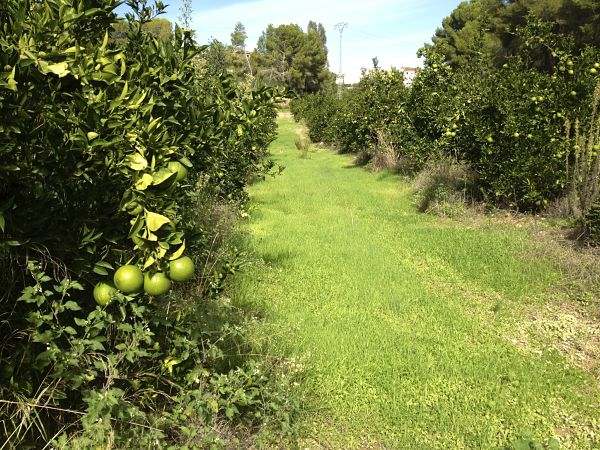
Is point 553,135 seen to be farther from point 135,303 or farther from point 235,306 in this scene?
point 135,303

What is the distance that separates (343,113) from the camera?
60.0 ft

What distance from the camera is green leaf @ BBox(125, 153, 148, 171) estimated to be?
1.83 metres

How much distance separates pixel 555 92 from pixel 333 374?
578 cm

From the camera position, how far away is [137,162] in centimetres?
183

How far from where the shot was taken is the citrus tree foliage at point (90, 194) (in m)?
1.87

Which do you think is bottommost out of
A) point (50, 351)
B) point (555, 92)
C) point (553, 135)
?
point (50, 351)

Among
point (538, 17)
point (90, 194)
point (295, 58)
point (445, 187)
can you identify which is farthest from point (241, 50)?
point (90, 194)

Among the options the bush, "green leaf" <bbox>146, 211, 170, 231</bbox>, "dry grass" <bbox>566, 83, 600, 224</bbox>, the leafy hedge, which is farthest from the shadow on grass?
"green leaf" <bbox>146, 211, 170, 231</bbox>

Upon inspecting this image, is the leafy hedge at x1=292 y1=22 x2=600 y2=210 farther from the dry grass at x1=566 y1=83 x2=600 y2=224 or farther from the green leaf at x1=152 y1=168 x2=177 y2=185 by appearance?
the green leaf at x1=152 y1=168 x2=177 y2=185

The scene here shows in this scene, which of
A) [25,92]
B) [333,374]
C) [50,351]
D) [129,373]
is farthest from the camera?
[333,374]

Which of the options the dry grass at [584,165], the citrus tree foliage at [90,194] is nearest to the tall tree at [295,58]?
the dry grass at [584,165]

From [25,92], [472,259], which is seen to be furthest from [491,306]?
[25,92]

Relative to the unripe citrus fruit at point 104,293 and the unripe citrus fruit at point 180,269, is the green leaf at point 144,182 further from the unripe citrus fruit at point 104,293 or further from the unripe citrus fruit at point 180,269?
the unripe citrus fruit at point 104,293

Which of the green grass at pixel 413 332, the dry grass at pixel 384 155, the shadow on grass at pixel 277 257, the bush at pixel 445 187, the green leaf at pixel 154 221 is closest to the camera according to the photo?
the green leaf at pixel 154 221
